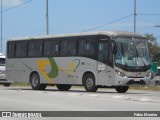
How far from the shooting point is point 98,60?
29.6 metres

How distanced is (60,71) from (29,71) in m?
2.93

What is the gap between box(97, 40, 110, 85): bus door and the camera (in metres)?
29.1

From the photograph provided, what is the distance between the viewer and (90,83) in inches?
1184

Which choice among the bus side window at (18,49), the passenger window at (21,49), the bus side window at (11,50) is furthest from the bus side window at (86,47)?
the bus side window at (11,50)

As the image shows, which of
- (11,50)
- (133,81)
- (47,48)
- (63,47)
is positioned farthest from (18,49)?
(133,81)

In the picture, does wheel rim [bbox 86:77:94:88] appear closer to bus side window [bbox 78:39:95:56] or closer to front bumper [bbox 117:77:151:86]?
bus side window [bbox 78:39:95:56]

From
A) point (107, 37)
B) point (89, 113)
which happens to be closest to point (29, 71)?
point (107, 37)

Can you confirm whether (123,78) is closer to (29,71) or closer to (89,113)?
(29,71)

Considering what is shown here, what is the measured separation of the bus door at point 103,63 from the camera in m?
29.1

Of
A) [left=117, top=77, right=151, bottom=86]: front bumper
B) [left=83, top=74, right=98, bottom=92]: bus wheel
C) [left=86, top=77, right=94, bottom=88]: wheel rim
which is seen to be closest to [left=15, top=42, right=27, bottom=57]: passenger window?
[left=83, top=74, right=98, bottom=92]: bus wheel

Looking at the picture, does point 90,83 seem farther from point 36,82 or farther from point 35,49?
point 35,49

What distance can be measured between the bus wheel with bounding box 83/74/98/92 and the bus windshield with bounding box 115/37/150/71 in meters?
1.89

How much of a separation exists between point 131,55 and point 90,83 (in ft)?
9.13

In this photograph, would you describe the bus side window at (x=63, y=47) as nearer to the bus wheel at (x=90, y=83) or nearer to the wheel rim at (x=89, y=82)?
the bus wheel at (x=90, y=83)
